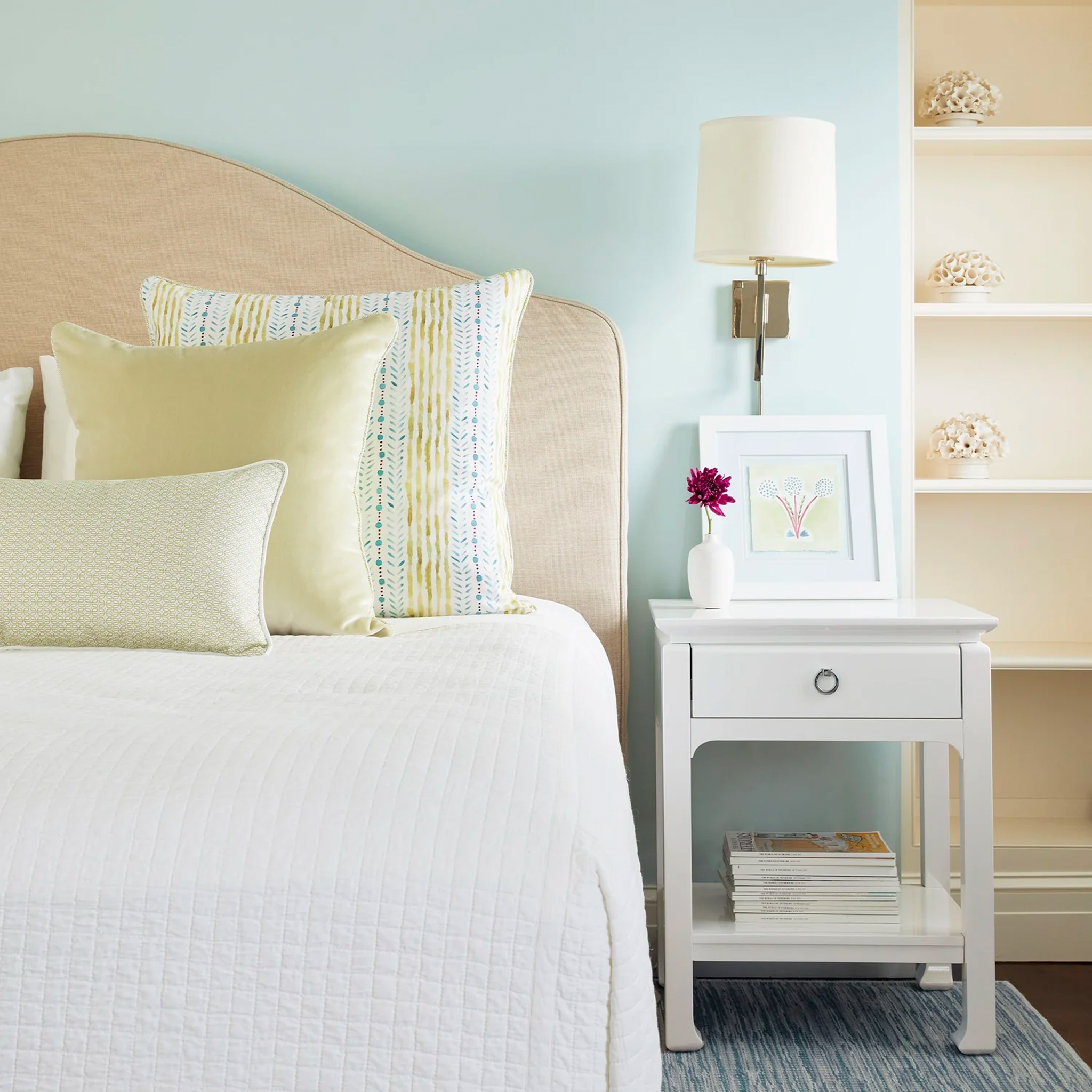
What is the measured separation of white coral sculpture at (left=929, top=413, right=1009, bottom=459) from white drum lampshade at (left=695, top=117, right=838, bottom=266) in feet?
1.54

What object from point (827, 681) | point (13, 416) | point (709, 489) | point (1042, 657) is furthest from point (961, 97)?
point (13, 416)

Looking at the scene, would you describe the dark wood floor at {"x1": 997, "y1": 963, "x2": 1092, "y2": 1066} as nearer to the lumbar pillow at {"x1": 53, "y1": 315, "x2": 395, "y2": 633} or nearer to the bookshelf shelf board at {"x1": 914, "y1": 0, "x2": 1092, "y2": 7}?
the lumbar pillow at {"x1": 53, "y1": 315, "x2": 395, "y2": 633}

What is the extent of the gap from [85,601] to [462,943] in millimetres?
781

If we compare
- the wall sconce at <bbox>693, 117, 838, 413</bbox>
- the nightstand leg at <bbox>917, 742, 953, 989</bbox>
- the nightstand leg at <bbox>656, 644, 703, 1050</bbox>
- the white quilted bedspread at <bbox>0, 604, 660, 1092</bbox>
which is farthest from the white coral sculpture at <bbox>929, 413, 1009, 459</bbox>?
the white quilted bedspread at <bbox>0, 604, 660, 1092</bbox>

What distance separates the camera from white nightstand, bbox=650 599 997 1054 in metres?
1.60

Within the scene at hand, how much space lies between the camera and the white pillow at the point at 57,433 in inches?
63.7

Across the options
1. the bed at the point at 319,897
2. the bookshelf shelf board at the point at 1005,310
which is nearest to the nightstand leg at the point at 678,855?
the bed at the point at 319,897

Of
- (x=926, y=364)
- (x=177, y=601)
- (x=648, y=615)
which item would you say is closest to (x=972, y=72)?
(x=926, y=364)

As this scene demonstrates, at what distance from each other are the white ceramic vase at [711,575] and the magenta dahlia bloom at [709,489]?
1.6 inches

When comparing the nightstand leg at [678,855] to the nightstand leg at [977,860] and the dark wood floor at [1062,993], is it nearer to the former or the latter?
the nightstand leg at [977,860]

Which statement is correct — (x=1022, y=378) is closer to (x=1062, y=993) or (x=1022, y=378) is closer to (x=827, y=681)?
(x=827, y=681)

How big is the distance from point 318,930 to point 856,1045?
4.24 feet

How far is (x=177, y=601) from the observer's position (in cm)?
121

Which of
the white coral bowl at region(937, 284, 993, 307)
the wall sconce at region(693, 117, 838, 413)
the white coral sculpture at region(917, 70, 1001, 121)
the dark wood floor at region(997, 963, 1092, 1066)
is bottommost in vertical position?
the dark wood floor at region(997, 963, 1092, 1066)
